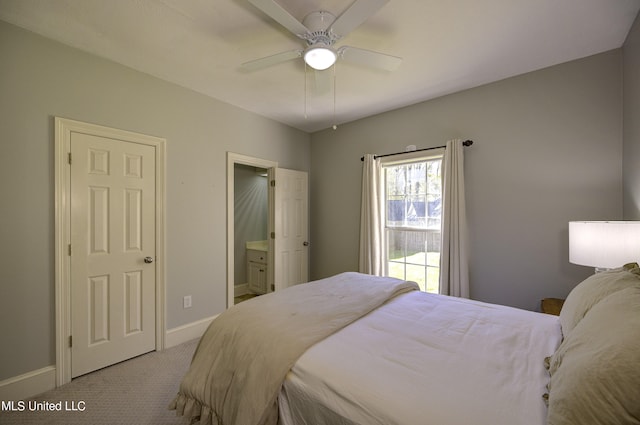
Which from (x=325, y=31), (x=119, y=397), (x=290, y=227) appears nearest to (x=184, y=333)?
(x=119, y=397)

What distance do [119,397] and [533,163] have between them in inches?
156

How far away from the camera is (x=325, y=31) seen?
167cm

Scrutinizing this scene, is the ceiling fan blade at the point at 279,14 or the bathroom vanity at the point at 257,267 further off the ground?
the ceiling fan blade at the point at 279,14

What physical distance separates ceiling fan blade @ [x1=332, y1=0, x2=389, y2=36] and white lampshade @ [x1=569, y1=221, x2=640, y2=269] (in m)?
1.86

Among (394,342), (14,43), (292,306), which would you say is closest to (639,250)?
(394,342)

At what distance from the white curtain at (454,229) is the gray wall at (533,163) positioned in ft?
0.45

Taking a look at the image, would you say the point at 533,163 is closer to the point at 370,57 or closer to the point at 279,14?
the point at 370,57

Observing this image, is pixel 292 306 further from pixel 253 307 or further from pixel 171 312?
pixel 171 312

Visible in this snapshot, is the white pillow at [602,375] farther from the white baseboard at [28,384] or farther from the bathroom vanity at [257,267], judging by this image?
the bathroom vanity at [257,267]

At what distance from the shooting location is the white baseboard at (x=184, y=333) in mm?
2619

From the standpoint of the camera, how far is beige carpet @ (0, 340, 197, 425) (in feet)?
5.56

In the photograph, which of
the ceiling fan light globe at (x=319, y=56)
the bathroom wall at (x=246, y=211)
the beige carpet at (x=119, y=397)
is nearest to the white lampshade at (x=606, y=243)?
the ceiling fan light globe at (x=319, y=56)

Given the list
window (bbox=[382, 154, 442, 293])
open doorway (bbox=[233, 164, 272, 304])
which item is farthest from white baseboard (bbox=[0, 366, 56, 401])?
window (bbox=[382, 154, 442, 293])

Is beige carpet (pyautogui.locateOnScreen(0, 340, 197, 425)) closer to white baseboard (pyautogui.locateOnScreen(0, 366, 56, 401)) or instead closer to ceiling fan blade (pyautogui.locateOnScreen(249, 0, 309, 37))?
white baseboard (pyautogui.locateOnScreen(0, 366, 56, 401))
